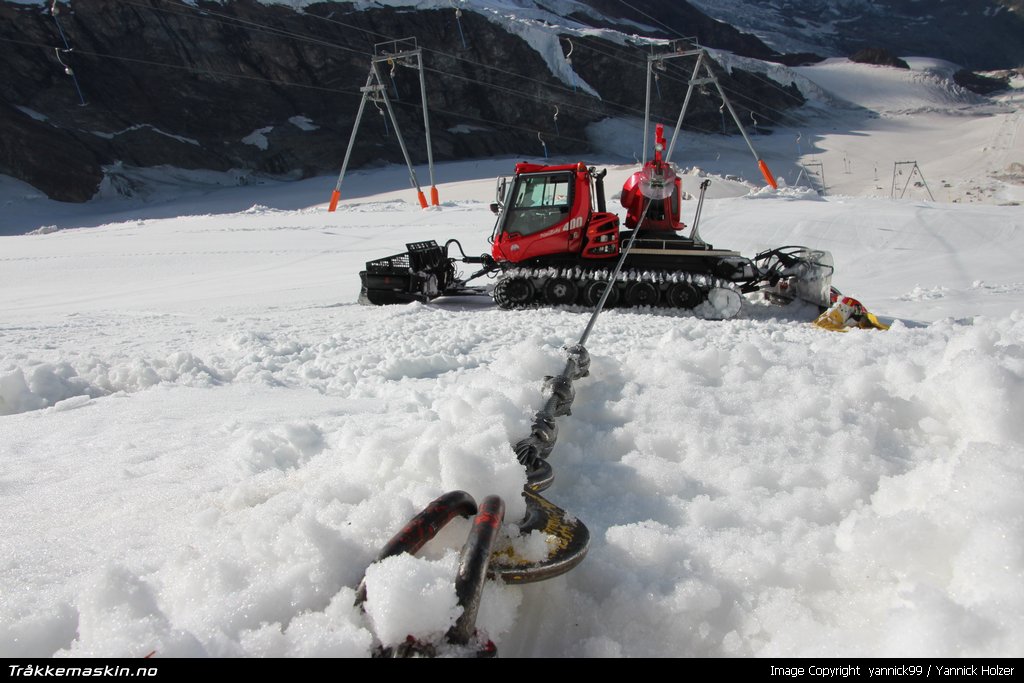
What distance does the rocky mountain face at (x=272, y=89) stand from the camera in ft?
115

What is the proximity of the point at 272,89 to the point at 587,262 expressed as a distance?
40.2m

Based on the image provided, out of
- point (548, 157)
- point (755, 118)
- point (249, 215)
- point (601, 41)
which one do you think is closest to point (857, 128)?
point (755, 118)

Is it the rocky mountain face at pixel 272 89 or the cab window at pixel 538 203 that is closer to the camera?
the cab window at pixel 538 203

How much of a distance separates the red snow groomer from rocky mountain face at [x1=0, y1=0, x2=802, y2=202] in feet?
108

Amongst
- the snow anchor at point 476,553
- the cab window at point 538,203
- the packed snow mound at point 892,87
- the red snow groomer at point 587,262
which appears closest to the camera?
the snow anchor at point 476,553

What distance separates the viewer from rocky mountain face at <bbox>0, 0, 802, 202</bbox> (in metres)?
35.0

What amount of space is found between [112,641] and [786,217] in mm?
16188

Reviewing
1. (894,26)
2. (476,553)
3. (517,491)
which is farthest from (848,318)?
(894,26)

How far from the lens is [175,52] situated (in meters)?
39.5

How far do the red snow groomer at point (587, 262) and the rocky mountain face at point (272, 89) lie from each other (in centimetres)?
3285

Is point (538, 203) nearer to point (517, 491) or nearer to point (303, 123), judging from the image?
point (517, 491)

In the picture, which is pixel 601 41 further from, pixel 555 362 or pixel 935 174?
pixel 555 362

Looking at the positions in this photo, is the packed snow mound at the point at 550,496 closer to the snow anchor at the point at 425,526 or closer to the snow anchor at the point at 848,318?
the snow anchor at the point at 425,526

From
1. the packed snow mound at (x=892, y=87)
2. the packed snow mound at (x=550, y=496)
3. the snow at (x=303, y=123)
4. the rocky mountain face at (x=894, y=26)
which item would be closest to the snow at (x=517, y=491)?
the packed snow mound at (x=550, y=496)
